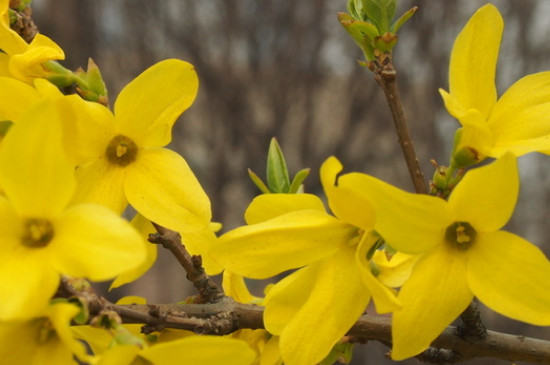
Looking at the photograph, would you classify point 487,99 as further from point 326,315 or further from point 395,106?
point 326,315

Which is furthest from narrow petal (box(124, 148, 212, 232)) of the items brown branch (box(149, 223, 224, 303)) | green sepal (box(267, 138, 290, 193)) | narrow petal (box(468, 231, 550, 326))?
narrow petal (box(468, 231, 550, 326))

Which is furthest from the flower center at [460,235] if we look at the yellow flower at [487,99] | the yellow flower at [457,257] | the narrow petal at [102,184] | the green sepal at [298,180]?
the narrow petal at [102,184]

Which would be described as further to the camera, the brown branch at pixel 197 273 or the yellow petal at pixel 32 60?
the brown branch at pixel 197 273

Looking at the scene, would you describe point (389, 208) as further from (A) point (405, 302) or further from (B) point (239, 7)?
(B) point (239, 7)

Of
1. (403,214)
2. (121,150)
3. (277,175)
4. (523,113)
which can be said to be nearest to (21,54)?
(121,150)

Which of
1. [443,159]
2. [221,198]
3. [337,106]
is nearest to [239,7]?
[337,106]

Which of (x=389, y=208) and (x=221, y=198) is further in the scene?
(x=221, y=198)

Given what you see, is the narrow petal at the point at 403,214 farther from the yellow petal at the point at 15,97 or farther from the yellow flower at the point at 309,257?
the yellow petal at the point at 15,97
